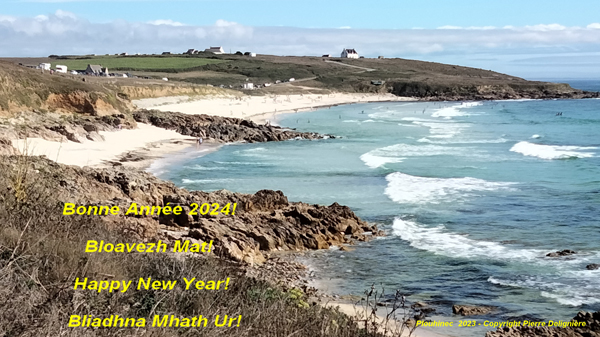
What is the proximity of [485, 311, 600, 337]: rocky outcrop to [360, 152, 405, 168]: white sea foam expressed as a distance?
19.9 m

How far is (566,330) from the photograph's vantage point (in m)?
9.60

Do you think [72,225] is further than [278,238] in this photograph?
No

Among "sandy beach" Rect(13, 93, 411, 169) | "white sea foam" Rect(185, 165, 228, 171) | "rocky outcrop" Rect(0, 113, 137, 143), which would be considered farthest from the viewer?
"white sea foam" Rect(185, 165, 228, 171)

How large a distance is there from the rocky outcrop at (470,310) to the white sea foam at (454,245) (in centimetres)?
349

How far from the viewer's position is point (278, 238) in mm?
14867

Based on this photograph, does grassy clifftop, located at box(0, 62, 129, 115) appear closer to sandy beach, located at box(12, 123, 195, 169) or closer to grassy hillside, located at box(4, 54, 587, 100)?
sandy beach, located at box(12, 123, 195, 169)

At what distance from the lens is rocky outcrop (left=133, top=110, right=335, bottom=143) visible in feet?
136

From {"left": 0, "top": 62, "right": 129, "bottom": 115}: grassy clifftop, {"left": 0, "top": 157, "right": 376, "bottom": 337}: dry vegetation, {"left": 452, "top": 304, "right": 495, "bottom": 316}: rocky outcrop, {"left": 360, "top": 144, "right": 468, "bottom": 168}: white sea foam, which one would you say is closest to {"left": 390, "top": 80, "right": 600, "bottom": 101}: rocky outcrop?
{"left": 360, "top": 144, "right": 468, "bottom": 168}: white sea foam

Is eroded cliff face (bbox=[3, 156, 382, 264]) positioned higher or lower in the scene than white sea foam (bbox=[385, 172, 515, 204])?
higher

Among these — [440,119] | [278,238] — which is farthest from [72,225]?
[440,119]

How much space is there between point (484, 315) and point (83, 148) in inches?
867

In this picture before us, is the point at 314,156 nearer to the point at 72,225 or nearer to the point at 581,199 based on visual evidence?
the point at 581,199

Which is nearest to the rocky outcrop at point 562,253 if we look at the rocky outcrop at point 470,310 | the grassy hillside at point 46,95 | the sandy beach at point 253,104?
the rocky outcrop at point 470,310

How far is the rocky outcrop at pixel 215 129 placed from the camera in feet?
136
